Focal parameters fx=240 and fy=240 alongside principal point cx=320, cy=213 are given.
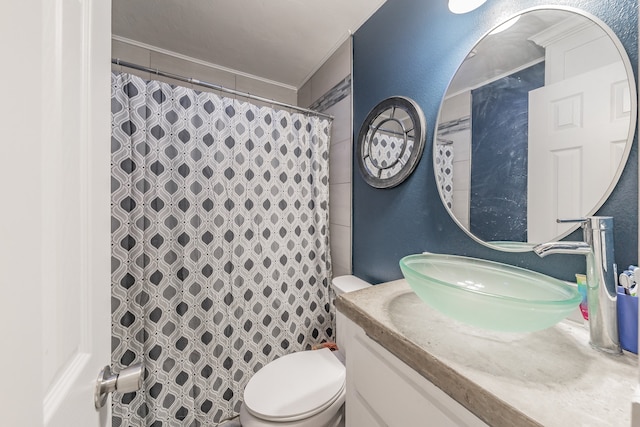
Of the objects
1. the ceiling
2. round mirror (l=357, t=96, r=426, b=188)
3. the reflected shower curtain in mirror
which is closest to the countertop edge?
the reflected shower curtain in mirror

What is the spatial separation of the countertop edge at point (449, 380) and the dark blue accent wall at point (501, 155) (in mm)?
554

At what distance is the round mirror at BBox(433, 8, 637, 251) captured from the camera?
0.64 meters

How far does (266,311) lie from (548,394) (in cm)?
133

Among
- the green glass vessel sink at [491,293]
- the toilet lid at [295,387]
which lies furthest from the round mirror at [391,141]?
the toilet lid at [295,387]

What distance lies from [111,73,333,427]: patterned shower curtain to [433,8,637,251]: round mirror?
931 mm

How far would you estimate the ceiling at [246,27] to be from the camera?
A: 4.39 ft

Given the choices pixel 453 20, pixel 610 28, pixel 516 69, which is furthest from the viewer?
pixel 453 20
